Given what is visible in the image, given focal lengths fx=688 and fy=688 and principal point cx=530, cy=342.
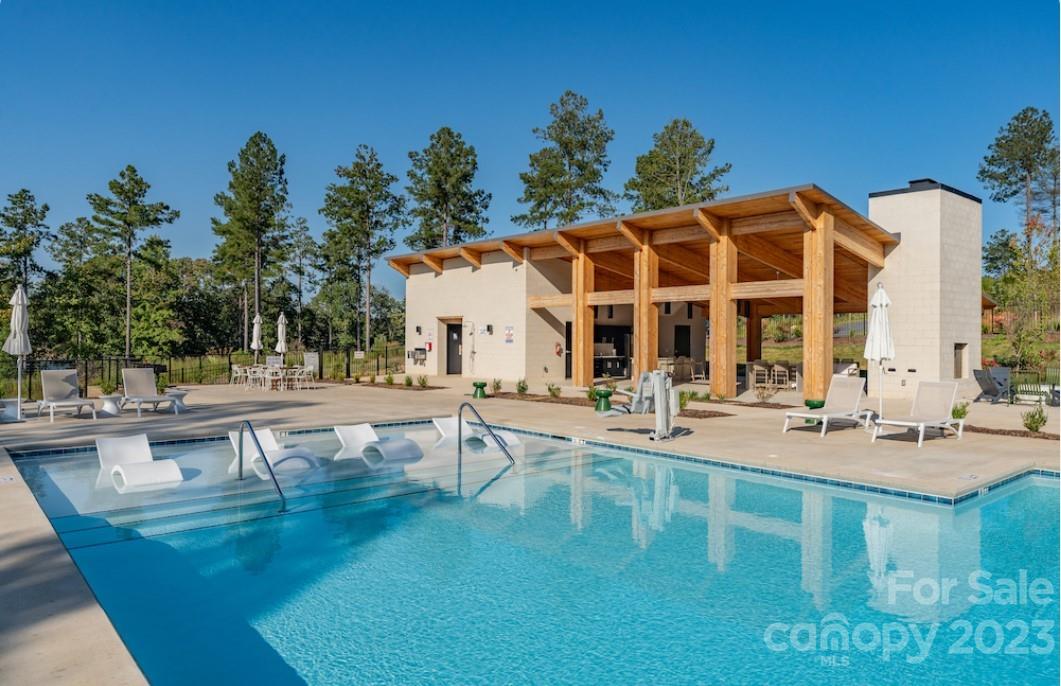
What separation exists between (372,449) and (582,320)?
1157cm

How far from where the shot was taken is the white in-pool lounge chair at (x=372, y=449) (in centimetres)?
895

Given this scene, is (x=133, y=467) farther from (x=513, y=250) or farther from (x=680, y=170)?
(x=680, y=170)

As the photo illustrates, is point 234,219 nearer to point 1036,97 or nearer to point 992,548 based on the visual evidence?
point 992,548

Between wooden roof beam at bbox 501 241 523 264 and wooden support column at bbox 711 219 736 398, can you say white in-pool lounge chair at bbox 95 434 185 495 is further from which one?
wooden roof beam at bbox 501 241 523 264

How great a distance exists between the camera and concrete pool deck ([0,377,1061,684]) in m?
2.96

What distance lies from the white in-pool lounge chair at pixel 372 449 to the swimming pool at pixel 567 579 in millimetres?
1181

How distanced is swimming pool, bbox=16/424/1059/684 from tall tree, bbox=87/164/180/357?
28.0 metres

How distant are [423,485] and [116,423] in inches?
262

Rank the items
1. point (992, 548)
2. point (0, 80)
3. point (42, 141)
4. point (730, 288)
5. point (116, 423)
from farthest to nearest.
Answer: point (42, 141) → point (0, 80) → point (730, 288) → point (116, 423) → point (992, 548)

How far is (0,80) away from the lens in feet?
62.4

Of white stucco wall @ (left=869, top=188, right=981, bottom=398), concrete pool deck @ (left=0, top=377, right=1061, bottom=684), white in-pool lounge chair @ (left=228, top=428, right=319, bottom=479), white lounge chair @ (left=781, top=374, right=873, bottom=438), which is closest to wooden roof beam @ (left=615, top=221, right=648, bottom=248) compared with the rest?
concrete pool deck @ (left=0, top=377, right=1061, bottom=684)

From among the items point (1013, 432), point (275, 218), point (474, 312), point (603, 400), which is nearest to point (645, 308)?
point (603, 400)

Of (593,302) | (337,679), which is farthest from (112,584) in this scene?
(593,302)

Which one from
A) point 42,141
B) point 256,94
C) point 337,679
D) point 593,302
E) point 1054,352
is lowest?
point 337,679
